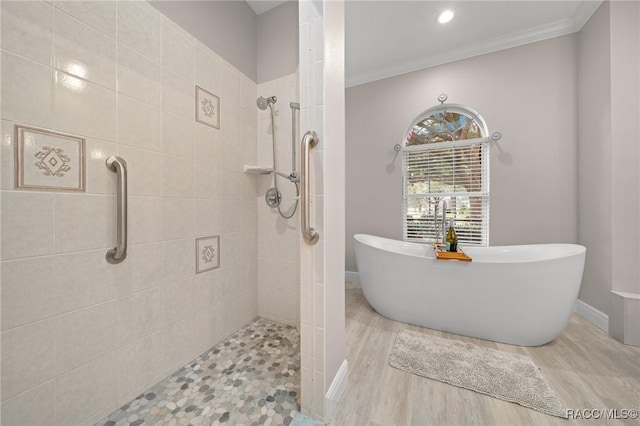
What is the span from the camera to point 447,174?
8.20ft

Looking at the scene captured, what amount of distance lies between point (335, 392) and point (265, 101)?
1.88 m

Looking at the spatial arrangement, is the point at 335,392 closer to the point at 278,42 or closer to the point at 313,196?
the point at 313,196

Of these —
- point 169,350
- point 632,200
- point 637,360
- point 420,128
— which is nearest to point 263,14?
point 420,128

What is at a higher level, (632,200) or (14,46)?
(14,46)

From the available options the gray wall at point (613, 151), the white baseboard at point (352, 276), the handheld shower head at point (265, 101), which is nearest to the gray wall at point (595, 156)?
the gray wall at point (613, 151)

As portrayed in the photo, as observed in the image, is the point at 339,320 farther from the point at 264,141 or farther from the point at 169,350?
the point at 264,141

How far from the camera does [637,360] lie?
1.33m

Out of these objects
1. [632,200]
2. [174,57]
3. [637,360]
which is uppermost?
[174,57]

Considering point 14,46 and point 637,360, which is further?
point 637,360

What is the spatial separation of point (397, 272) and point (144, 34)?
222 centimetres

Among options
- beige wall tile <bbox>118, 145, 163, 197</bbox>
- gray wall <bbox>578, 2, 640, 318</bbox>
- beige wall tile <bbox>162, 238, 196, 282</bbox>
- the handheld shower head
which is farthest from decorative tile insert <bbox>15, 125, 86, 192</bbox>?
gray wall <bbox>578, 2, 640, 318</bbox>

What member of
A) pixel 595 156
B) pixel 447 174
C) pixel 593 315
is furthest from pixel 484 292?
pixel 595 156

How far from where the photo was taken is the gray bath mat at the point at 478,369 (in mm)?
1076

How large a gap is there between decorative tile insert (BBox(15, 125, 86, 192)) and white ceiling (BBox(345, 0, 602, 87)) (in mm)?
2176
